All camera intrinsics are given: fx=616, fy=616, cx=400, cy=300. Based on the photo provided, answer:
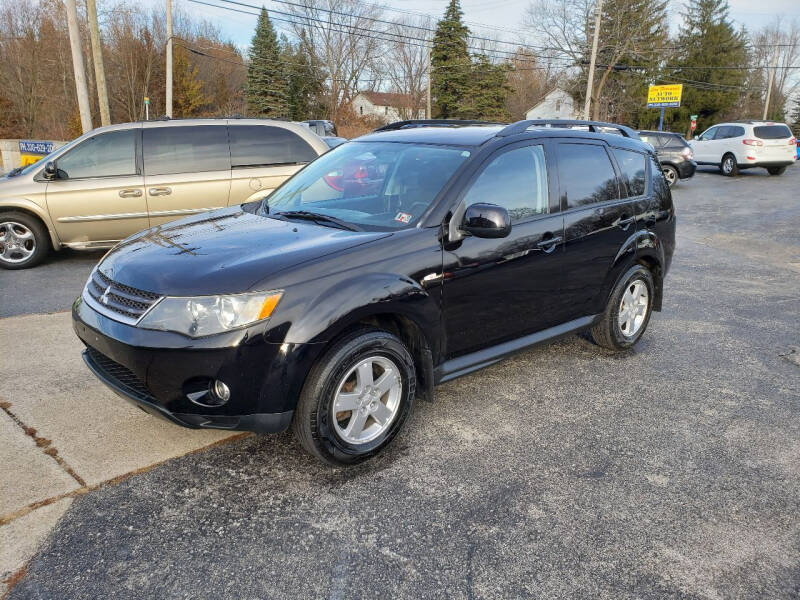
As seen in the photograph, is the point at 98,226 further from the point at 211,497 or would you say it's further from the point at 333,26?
the point at 333,26

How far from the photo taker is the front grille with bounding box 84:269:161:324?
2906mm

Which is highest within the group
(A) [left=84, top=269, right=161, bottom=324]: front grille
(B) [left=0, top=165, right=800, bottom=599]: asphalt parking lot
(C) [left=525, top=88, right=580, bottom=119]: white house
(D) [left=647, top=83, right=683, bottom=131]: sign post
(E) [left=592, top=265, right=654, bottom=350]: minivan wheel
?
(C) [left=525, top=88, right=580, bottom=119]: white house

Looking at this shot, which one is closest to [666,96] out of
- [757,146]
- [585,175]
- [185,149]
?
[757,146]

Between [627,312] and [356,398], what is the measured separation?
111 inches

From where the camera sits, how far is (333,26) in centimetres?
5184

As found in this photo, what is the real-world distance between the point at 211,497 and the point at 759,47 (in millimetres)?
84165

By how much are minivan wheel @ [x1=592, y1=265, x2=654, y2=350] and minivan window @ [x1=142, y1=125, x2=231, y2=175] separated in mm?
5335

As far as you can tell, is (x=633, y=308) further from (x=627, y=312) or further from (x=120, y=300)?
(x=120, y=300)

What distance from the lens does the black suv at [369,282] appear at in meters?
2.81

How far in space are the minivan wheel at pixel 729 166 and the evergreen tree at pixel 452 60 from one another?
105 feet

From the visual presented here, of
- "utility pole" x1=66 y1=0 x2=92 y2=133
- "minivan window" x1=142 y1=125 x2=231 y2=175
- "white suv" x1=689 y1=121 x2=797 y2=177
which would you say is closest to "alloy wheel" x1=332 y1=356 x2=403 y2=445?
"minivan window" x1=142 y1=125 x2=231 y2=175

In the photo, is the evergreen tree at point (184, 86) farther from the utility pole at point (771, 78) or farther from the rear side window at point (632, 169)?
the utility pole at point (771, 78)

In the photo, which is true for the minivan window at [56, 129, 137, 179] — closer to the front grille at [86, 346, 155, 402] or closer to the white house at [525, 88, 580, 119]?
the front grille at [86, 346, 155, 402]

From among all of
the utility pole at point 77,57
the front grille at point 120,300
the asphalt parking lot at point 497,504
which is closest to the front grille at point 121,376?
the front grille at point 120,300
